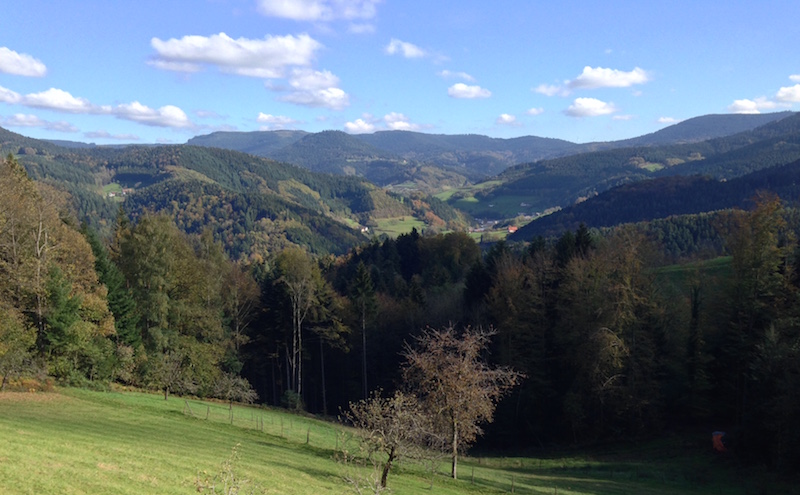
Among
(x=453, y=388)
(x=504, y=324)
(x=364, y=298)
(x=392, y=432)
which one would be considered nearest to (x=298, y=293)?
(x=364, y=298)

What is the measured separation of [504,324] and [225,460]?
3979 centimetres

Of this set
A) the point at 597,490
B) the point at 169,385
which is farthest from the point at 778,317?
the point at 169,385

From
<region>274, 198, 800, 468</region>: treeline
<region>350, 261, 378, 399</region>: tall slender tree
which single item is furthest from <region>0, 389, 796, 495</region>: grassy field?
<region>350, 261, 378, 399</region>: tall slender tree

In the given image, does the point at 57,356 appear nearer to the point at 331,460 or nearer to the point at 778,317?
the point at 331,460

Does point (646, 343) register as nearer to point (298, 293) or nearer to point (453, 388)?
point (453, 388)

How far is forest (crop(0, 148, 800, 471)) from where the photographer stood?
38469mm

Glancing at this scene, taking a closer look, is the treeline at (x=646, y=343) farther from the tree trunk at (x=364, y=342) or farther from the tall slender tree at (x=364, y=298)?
the tall slender tree at (x=364, y=298)

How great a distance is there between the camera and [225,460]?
50.9 ft

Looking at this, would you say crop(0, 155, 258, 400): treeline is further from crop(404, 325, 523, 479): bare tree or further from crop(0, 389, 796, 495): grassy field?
crop(404, 325, 523, 479): bare tree

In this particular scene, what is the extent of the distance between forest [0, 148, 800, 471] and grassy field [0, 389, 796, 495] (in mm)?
3642

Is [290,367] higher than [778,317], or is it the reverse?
[778,317]

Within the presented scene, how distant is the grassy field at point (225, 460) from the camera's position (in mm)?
17750

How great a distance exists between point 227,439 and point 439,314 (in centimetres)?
3577

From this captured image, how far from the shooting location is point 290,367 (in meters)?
67.9
